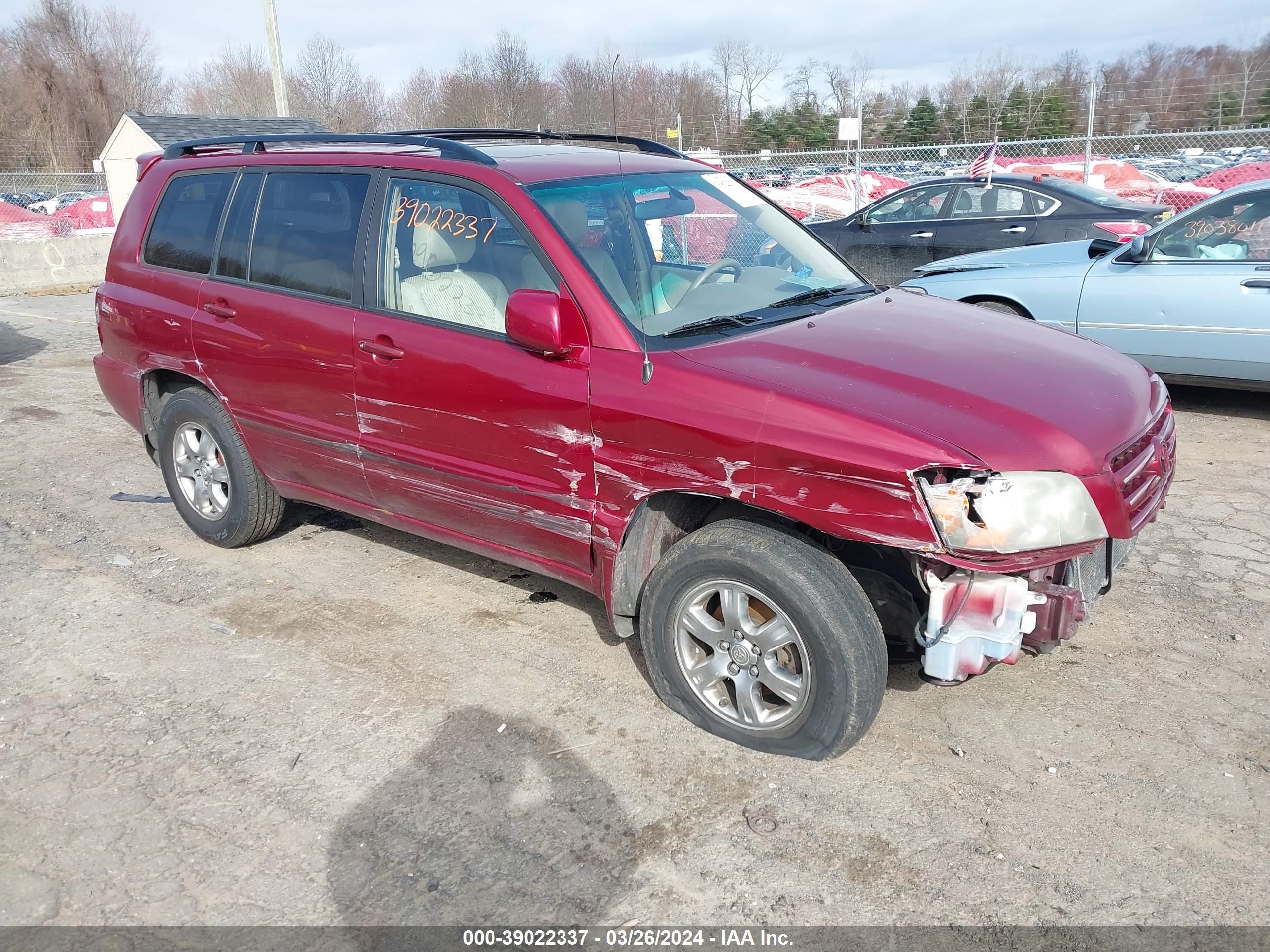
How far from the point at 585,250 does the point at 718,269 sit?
645 millimetres

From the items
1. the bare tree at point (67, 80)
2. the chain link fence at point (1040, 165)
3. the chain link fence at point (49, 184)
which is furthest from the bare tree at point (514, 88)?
the bare tree at point (67, 80)

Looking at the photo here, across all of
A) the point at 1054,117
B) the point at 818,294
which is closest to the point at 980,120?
the point at 1054,117

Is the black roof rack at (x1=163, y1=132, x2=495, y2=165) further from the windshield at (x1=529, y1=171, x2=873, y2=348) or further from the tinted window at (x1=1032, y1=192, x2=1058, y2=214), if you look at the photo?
the tinted window at (x1=1032, y1=192, x2=1058, y2=214)

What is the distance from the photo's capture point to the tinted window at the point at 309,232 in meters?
4.13

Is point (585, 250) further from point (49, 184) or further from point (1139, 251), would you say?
point (49, 184)

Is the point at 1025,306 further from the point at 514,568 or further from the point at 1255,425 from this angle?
the point at 514,568

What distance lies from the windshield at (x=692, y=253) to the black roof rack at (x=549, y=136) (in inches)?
16.0

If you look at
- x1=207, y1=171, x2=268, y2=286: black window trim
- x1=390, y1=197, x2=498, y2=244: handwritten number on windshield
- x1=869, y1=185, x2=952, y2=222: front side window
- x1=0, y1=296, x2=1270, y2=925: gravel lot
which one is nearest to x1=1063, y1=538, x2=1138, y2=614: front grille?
x1=0, y1=296, x2=1270, y2=925: gravel lot

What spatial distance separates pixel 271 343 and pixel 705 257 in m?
1.92

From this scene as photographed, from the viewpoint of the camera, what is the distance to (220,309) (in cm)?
461

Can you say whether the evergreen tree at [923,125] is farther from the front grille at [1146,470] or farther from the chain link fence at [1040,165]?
the front grille at [1146,470]

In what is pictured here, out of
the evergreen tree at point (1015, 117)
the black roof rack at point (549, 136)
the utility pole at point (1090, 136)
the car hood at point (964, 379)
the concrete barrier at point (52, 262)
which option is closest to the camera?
the car hood at point (964, 379)

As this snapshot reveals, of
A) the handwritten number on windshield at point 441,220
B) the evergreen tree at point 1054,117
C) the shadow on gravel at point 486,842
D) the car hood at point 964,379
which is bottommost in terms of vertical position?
the shadow on gravel at point 486,842

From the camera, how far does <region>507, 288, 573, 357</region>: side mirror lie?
10.9 ft
